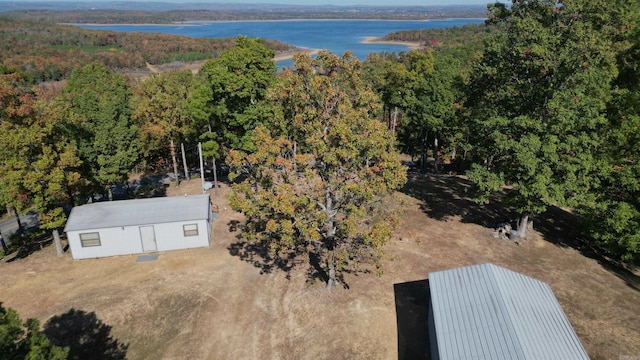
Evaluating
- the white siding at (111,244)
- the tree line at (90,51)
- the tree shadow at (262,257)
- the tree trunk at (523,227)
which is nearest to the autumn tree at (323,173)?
the tree shadow at (262,257)

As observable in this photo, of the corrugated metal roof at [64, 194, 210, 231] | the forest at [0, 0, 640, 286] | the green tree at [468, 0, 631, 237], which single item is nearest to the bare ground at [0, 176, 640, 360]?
the forest at [0, 0, 640, 286]

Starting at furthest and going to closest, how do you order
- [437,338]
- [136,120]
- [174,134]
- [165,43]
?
[165,43]
[136,120]
[174,134]
[437,338]

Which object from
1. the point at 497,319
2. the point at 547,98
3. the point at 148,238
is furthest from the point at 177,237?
the point at 547,98

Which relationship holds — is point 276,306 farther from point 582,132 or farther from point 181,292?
point 582,132

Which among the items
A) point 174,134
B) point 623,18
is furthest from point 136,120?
point 623,18

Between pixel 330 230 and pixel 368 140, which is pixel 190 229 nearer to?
pixel 330 230

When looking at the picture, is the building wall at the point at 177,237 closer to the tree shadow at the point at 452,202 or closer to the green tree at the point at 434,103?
the tree shadow at the point at 452,202
